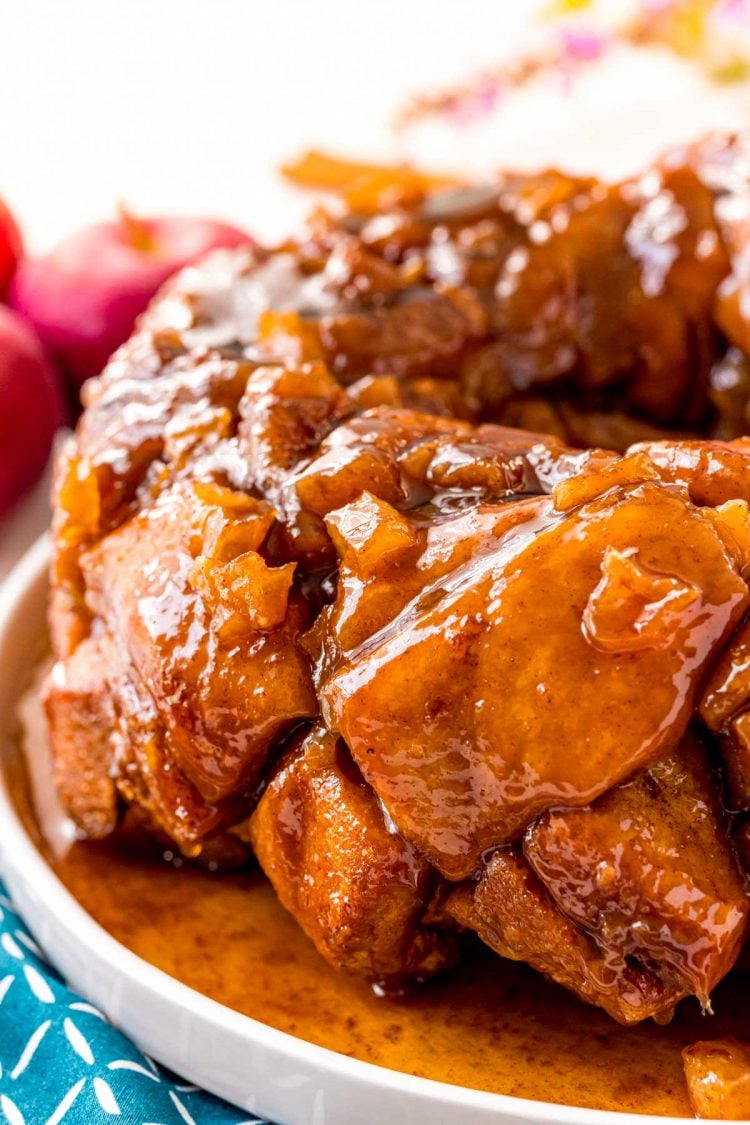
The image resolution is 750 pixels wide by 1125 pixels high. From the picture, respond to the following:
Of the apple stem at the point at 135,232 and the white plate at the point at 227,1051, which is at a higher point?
the apple stem at the point at 135,232

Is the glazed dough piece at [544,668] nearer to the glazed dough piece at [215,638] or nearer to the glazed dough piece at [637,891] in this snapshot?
the glazed dough piece at [637,891]

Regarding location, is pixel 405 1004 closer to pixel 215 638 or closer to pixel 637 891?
pixel 637 891

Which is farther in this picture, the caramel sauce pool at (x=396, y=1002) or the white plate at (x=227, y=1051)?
the caramel sauce pool at (x=396, y=1002)

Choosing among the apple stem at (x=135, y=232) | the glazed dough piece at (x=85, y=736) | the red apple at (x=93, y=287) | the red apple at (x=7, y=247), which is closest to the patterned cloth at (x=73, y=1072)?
the glazed dough piece at (x=85, y=736)

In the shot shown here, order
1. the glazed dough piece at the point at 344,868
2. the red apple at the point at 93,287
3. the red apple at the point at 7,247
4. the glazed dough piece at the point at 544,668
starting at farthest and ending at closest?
the red apple at the point at 7,247 → the red apple at the point at 93,287 → the glazed dough piece at the point at 344,868 → the glazed dough piece at the point at 544,668

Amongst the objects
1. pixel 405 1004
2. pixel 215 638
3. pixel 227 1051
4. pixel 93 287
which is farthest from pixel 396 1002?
pixel 93 287

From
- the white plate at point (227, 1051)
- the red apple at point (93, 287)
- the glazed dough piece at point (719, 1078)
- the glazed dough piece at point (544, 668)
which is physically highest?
the glazed dough piece at point (544, 668)

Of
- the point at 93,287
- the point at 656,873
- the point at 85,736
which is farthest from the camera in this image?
the point at 93,287
